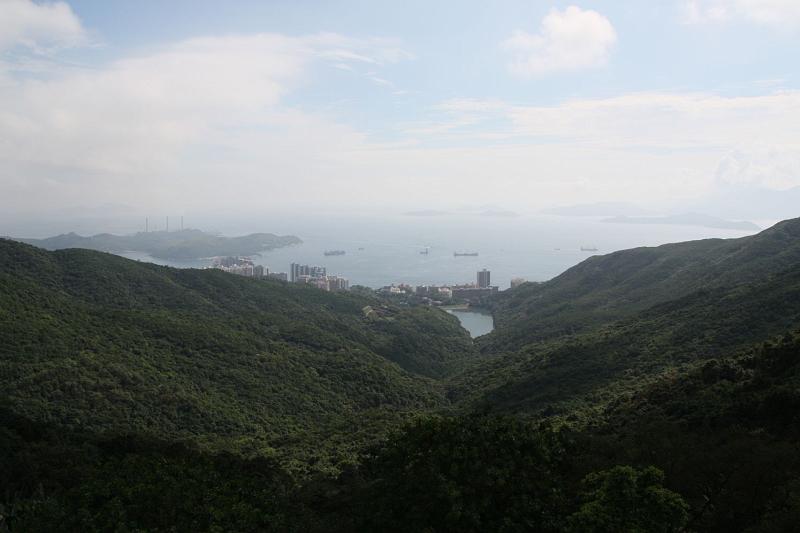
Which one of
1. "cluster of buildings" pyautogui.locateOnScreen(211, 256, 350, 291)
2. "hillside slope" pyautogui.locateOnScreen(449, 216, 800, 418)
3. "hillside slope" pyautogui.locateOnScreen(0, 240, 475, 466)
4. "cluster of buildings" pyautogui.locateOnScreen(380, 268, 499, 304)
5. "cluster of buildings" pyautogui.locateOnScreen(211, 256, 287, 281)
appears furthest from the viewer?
"cluster of buildings" pyautogui.locateOnScreen(211, 256, 287, 281)

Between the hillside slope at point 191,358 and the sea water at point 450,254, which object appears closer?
the hillside slope at point 191,358

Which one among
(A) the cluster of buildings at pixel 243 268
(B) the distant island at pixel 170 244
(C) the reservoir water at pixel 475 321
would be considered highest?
(B) the distant island at pixel 170 244

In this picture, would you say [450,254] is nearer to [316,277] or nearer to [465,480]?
Result: [316,277]

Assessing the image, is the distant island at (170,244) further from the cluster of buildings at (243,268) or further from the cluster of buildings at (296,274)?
the cluster of buildings at (296,274)

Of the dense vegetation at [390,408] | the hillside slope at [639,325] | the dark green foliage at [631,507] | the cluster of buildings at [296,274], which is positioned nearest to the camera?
the dark green foliage at [631,507]

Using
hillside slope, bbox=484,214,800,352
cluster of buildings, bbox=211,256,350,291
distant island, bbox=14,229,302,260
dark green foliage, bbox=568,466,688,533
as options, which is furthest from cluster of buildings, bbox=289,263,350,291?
dark green foliage, bbox=568,466,688,533

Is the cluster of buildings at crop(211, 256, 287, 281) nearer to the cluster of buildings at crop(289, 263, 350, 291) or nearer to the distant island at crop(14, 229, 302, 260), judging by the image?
the cluster of buildings at crop(289, 263, 350, 291)

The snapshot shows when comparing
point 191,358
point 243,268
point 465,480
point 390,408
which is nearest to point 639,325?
point 390,408

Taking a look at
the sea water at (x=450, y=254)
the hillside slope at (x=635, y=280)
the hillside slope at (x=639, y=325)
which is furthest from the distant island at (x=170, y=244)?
the hillside slope at (x=639, y=325)
